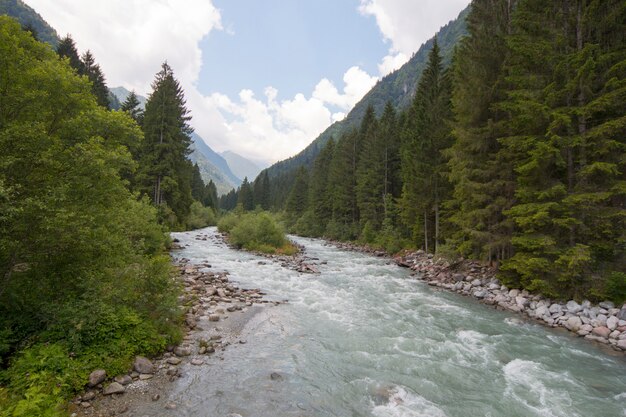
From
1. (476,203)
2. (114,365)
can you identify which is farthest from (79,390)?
(476,203)

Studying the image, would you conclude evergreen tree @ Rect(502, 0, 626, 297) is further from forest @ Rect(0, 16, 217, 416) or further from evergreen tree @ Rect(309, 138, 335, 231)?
evergreen tree @ Rect(309, 138, 335, 231)

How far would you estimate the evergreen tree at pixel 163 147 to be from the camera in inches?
1123

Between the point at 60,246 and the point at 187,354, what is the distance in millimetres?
4045

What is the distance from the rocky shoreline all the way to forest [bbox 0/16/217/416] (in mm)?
13395

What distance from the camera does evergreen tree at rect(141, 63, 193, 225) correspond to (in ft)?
93.6

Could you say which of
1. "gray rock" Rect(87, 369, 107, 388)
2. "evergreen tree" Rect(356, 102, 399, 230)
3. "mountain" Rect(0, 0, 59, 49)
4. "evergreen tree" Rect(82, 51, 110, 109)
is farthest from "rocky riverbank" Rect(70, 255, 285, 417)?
"mountain" Rect(0, 0, 59, 49)

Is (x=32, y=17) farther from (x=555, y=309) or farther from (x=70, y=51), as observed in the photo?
(x=555, y=309)

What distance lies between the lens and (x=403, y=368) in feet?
26.8

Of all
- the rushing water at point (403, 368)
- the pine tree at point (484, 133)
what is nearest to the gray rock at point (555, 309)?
the rushing water at point (403, 368)

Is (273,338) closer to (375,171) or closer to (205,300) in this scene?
(205,300)

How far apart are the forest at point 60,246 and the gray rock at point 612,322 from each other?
14.0m

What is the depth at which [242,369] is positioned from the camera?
7.78m

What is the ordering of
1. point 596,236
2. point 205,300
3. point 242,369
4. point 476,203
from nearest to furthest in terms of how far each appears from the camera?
1. point 242,369
2. point 596,236
3. point 205,300
4. point 476,203

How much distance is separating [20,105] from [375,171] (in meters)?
37.7
